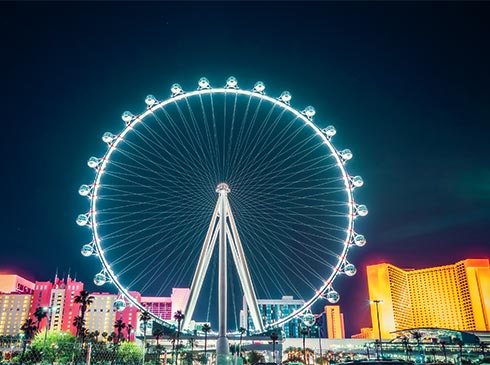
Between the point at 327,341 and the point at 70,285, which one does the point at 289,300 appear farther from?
the point at 327,341

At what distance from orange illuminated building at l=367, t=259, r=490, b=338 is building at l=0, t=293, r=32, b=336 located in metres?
Answer: 103

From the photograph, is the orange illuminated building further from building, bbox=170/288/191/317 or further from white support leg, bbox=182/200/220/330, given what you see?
white support leg, bbox=182/200/220/330

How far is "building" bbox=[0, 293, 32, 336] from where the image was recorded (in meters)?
141

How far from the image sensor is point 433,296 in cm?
16200

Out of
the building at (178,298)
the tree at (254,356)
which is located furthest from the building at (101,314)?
the tree at (254,356)

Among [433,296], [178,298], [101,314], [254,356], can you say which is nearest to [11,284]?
[101,314]

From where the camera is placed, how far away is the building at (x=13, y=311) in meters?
141

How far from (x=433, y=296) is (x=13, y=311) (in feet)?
422

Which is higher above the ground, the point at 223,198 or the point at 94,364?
the point at 223,198

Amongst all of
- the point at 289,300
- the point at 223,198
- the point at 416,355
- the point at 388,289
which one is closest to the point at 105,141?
the point at 223,198

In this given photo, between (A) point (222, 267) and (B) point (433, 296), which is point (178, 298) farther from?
(A) point (222, 267)

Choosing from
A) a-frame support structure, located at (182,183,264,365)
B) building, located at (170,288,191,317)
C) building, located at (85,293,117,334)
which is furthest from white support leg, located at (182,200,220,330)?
building, located at (170,288,191,317)

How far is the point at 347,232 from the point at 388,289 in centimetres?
13608

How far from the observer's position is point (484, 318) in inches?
5782
